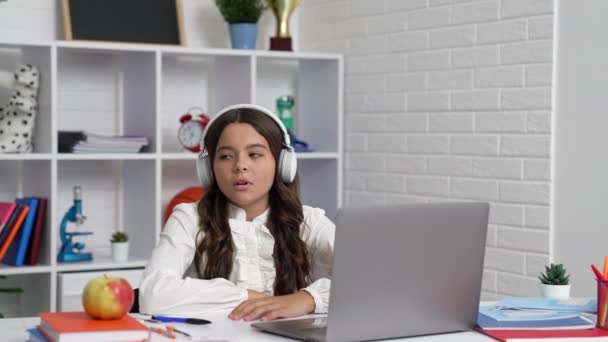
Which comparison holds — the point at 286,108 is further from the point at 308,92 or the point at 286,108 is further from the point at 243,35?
the point at 243,35

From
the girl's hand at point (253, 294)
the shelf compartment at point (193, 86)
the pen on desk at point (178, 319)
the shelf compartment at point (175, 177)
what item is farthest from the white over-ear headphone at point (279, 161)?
the shelf compartment at point (175, 177)

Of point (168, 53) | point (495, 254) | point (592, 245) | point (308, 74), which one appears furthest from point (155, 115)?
point (592, 245)

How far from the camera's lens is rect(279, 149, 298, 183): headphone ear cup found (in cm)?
236

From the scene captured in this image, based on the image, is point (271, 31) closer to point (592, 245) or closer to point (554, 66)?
point (554, 66)

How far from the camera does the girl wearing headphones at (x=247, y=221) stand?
2275mm

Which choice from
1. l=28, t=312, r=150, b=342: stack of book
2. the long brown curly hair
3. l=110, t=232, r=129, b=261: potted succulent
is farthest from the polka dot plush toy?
l=28, t=312, r=150, b=342: stack of book

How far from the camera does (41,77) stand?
3.68 meters

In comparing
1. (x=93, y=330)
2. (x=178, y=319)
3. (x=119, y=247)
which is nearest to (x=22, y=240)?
(x=119, y=247)

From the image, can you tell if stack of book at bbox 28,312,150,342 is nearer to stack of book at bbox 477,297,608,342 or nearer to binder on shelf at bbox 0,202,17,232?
stack of book at bbox 477,297,608,342

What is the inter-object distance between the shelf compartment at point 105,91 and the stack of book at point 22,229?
0.48 metres

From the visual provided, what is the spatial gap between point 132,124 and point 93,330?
257cm

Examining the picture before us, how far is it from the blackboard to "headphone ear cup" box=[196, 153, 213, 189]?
162 centimetres

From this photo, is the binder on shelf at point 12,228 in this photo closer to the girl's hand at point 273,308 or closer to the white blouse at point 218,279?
the white blouse at point 218,279

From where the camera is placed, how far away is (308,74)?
4.40 meters
